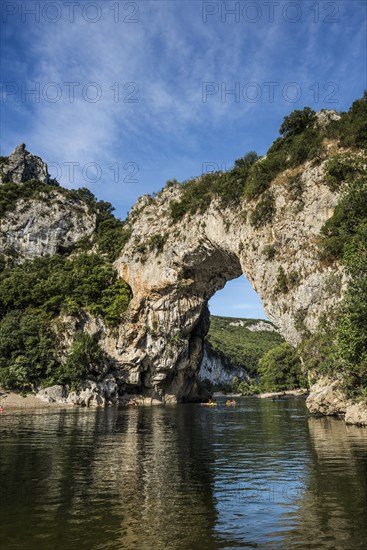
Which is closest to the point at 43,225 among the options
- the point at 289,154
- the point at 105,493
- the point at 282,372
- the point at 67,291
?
the point at 67,291

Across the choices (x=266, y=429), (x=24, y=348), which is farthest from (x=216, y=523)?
(x=24, y=348)

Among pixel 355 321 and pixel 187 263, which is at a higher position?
pixel 187 263

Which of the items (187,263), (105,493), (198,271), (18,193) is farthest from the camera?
(18,193)

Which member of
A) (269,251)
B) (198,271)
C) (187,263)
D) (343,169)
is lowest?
(269,251)

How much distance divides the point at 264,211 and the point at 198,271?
1743cm

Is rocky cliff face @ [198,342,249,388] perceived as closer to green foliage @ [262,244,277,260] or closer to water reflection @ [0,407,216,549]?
green foliage @ [262,244,277,260]

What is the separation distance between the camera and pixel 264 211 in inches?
1572

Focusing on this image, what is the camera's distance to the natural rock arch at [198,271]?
36.1 m

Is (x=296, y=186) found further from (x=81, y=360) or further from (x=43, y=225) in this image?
(x=43, y=225)

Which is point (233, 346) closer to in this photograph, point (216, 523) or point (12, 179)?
point (12, 179)

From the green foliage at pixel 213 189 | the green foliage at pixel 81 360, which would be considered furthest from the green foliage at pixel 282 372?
the green foliage at pixel 213 189

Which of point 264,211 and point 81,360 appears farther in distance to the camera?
point 81,360

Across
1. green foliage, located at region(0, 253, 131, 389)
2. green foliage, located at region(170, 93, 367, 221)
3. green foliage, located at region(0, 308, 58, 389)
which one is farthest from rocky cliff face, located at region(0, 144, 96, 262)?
green foliage, located at region(170, 93, 367, 221)

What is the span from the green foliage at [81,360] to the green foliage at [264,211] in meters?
27.2
